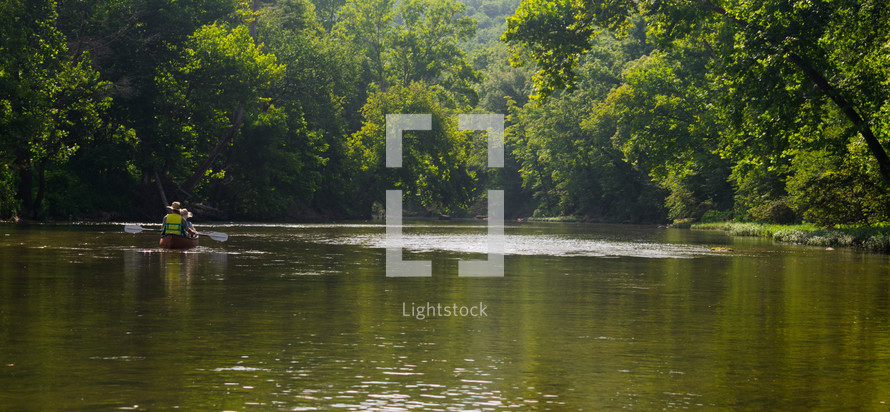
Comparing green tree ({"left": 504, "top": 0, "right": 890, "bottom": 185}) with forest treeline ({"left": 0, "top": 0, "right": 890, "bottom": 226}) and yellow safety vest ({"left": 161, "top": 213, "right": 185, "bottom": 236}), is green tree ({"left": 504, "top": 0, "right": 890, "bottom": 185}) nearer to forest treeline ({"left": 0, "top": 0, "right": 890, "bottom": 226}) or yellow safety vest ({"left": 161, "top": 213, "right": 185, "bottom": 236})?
forest treeline ({"left": 0, "top": 0, "right": 890, "bottom": 226})

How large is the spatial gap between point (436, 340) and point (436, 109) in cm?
9690

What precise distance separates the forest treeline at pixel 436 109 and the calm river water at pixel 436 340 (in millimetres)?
13992

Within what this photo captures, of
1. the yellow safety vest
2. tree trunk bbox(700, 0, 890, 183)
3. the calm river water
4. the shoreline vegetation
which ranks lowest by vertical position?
the calm river water

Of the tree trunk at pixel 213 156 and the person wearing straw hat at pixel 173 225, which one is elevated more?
the tree trunk at pixel 213 156

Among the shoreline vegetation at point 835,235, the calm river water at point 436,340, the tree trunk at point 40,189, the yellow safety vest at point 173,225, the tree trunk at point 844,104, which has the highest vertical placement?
the tree trunk at point 844,104

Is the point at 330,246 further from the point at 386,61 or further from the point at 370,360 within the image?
the point at 386,61

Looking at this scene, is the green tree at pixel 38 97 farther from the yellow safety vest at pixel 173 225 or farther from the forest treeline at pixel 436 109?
the yellow safety vest at pixel 173 225

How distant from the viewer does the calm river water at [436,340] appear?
31.9ft

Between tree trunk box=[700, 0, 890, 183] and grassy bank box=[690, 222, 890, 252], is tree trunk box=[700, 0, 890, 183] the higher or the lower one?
the higher one

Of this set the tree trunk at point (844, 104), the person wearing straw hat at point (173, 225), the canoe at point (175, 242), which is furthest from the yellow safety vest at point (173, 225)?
the tree trunk at point (844, 104)

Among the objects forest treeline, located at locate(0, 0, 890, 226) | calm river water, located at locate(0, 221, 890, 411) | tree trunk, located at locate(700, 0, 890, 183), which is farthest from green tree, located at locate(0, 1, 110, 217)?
tree trunk, located at locate(700, 0, 890, 183)

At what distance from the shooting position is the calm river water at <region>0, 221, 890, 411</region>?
971 centimetres

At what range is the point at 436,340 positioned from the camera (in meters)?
13.6

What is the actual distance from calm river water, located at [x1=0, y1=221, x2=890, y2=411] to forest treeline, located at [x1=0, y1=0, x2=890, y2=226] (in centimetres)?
1399
